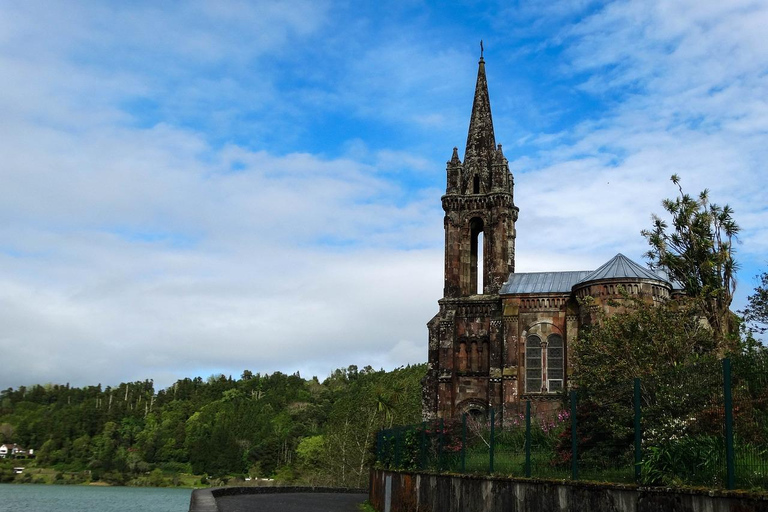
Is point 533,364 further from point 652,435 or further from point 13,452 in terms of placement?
point 13,452

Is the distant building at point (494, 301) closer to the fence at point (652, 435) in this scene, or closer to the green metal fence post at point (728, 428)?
the fence at point (652, 435)

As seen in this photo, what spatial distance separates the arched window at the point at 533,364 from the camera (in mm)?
41875

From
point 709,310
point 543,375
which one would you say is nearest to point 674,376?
point 709,310

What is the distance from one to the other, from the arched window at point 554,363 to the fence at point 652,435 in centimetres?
2326

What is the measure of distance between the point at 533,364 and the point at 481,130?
16566 millimetres

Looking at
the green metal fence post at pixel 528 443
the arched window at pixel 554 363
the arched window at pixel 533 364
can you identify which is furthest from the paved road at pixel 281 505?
the arched window at pixel 554 363

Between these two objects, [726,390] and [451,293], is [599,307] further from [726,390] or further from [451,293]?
[726,390]

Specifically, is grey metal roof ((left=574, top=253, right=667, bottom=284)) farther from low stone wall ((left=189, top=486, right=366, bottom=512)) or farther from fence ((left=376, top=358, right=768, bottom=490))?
fence ((left=376, top=358, right=768, bottom=490))

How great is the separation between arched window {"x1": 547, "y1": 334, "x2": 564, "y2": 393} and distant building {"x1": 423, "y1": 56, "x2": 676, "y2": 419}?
5 centimetres

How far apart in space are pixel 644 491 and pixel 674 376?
227 centimetres

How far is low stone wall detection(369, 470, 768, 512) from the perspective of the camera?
999 cm

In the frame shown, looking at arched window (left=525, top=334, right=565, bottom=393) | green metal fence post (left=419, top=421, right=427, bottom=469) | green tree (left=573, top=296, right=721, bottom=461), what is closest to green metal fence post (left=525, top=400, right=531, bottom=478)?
green tree (left=573, top=296, right=721, bottom=461)

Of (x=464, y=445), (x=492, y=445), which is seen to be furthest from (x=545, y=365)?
(x=492, y=445)

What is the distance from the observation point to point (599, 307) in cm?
3794
